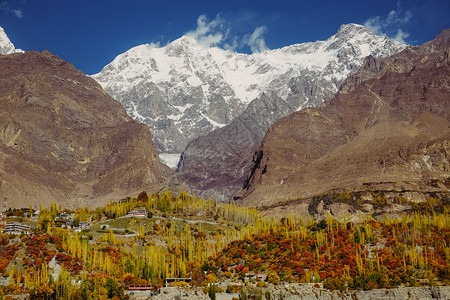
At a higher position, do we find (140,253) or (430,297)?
(140,253)

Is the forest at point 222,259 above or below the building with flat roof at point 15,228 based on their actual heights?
below

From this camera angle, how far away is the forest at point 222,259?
3723 inches

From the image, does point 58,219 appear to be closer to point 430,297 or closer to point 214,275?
point 214,275

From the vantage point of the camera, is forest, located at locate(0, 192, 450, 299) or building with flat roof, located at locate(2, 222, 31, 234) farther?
building with flat roof, located at locate(2, 222, 31, 234)

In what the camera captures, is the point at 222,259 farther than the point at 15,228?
No

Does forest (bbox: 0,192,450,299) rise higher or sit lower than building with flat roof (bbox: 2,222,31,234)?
lower

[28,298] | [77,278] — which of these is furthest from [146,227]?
[28,298]

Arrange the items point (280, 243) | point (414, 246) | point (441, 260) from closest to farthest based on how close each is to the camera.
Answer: point (441, 260) → point (414, 246) → point (280, 243)

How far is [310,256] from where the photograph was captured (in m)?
109

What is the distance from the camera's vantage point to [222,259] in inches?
4624

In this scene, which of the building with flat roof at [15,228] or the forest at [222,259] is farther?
the building with flat roof at [15,228]

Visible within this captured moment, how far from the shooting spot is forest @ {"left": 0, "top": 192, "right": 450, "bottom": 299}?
94.6 metres

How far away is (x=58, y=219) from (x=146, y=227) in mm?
27301

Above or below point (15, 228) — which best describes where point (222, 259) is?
below
